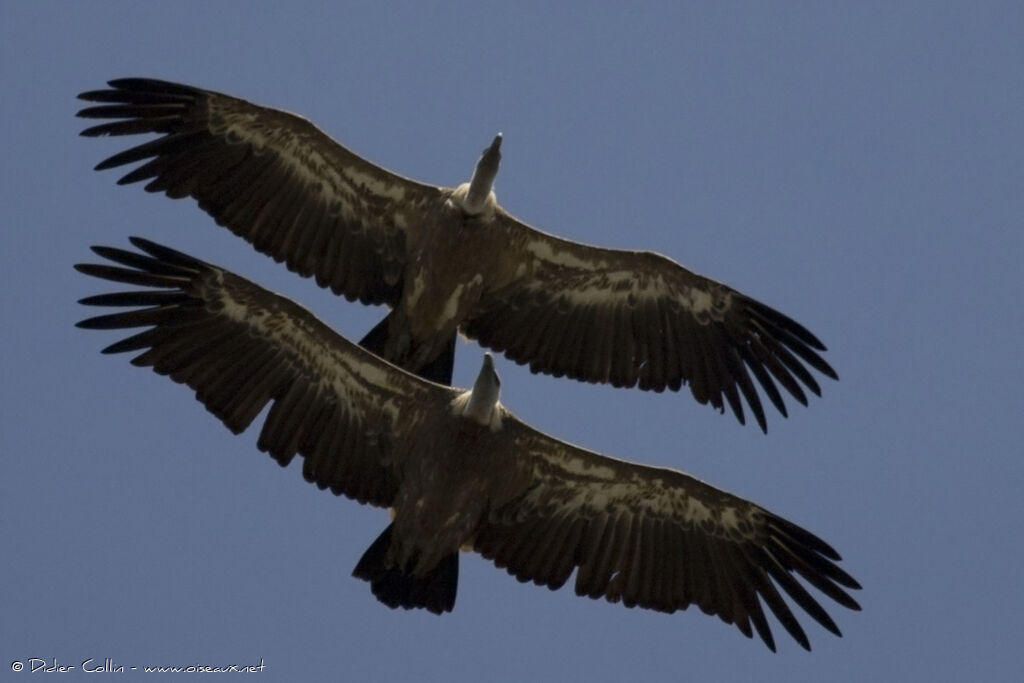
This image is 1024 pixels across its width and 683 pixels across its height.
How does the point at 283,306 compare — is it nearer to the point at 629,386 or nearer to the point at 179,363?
the point at 179,363

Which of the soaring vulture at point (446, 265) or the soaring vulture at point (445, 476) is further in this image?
the soaring vulture at point (446, 265)

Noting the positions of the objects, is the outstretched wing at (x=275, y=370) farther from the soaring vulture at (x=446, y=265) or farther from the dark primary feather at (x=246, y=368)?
the soaring vulture at (x=446, y=265)

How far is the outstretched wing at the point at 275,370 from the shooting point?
1334 centimetres

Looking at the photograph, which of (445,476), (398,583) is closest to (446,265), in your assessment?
(445,476)

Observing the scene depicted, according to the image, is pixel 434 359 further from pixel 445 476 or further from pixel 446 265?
pixel 445 476

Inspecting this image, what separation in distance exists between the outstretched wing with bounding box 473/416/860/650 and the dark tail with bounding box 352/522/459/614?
45cm

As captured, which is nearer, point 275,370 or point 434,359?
point 275,370

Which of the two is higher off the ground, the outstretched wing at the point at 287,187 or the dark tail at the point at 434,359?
the outstretched wing at the point at 287,187

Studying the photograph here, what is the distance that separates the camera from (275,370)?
1356 cm

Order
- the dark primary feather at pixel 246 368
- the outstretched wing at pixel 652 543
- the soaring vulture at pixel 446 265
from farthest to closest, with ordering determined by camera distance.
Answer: the soaring vulture at pixel 446 265
the outstretched wing at pixel 652 543
the dark primary feather at pixel 246 368

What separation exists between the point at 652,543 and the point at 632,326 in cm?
175

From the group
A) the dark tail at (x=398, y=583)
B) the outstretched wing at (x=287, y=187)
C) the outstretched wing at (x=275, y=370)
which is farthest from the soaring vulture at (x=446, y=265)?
the dark tail at (x=398, y=583)

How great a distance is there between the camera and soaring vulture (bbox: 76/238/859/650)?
13.4 metres

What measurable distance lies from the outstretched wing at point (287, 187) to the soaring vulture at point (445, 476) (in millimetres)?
1058
